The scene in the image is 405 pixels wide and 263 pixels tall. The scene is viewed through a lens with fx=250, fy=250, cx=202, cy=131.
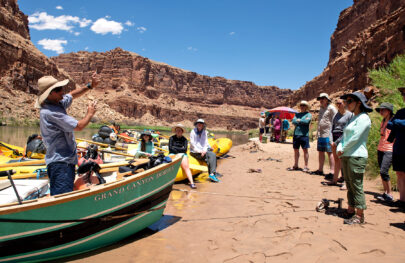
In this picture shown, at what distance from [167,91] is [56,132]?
129781mm

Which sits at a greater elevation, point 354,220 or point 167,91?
point 167,91

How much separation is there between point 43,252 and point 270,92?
161m

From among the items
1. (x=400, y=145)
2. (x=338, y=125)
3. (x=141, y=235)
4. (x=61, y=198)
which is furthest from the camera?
(x=338, y=125)

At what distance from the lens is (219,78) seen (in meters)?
144

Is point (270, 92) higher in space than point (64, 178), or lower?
higher

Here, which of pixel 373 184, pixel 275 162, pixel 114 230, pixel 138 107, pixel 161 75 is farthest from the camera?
pixel 161 75

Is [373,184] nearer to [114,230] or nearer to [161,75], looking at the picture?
[114,230]

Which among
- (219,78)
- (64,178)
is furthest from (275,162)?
(219,78)

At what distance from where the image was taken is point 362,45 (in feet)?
100

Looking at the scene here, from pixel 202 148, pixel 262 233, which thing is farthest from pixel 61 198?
pixel 202 148

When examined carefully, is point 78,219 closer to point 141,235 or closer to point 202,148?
point 141,235

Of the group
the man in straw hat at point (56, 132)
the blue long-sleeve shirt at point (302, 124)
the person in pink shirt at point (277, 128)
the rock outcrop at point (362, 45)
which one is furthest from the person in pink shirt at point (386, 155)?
the person in pink shirt at point (277, 128)

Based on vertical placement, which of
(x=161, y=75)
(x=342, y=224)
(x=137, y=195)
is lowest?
(x=342, y=224)

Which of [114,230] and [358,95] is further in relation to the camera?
[358,95]
